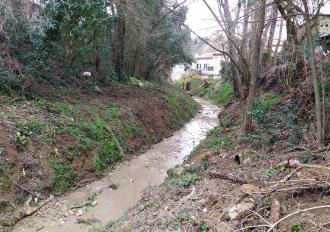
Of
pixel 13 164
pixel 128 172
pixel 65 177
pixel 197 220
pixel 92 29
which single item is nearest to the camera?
pixel 197 220

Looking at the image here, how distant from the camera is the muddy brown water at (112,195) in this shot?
21.5 feet

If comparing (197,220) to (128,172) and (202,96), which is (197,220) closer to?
(128,172)

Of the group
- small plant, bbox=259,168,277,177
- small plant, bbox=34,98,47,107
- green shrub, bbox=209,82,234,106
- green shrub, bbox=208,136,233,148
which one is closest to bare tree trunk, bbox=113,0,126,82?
small plant, bbox=34,98,47,107

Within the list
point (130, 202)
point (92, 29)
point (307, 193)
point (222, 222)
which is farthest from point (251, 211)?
point (92, 29)

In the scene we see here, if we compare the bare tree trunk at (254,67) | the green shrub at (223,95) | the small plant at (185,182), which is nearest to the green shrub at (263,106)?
the bare tree trunk at (254,67)

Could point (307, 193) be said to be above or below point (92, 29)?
below

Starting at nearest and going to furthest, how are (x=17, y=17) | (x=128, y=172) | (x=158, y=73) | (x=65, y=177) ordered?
(x=65, y=177)
(x=128, y=172)
(x=17, y=17)
(x=158, y=73)

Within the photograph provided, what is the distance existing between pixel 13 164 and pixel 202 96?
104ft

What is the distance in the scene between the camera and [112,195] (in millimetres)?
8094

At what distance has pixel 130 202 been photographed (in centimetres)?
768

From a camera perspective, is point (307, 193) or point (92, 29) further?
point (92, 29)

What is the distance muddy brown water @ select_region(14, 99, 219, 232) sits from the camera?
6.54 meters

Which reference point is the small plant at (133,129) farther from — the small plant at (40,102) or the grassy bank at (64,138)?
the small plant at (40,102)

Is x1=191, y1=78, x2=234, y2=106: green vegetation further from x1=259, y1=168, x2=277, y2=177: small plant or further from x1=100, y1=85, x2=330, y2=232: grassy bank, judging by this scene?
x1=259, y1=168, x2=277, y2=177: small plant
